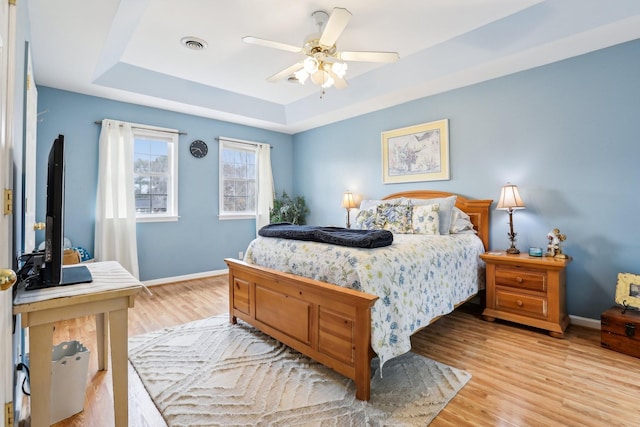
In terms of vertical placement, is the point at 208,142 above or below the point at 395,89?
below

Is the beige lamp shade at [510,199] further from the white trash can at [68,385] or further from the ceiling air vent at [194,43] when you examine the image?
the white trash can at [68,385]

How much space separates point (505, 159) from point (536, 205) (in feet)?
1.86

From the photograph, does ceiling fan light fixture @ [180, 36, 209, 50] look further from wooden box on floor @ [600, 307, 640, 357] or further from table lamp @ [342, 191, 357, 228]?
wooden box on floor @ [600, 307, 640, 357]

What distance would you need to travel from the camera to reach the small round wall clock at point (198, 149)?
4672 mm

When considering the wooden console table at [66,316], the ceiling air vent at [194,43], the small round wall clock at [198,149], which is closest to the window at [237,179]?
the small round wall clock at [198,149]

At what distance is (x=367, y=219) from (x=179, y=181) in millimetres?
2795

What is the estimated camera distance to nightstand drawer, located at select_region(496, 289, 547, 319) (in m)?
2.72

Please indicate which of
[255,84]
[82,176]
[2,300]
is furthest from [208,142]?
[2,300]

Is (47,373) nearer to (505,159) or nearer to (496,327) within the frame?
(496,327)

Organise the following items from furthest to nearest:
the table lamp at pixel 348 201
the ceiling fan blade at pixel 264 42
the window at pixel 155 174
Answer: the table lamp at pixel 348 201, the window at pixel 155 174, the ceiling fan blade at pixel 264 42

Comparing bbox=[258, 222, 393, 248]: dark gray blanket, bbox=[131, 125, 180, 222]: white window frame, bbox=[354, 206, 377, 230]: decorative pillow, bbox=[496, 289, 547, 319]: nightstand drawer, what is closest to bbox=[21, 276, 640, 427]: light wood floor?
bbox=[496, 289, 547, 319]: nightstand drawer

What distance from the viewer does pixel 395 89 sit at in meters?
3.73

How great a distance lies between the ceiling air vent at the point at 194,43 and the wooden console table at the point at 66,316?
2.51 metres

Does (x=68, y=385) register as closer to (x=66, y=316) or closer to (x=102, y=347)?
(x=102, y=347)
